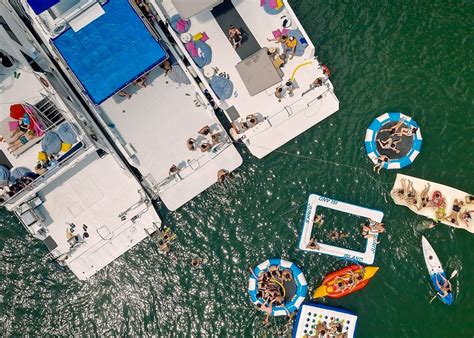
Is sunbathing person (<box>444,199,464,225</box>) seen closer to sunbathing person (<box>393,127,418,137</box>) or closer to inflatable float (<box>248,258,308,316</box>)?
sunbathing person (<box>393,127,418,137</box>)

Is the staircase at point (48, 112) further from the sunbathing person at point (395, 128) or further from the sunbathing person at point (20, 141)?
the sunbathing person at point (395, 128)

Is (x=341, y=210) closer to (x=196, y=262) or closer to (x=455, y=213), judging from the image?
(x=455, y=213)

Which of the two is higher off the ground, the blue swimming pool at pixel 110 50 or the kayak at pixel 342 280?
the blue swimming pool at pixel 110 50

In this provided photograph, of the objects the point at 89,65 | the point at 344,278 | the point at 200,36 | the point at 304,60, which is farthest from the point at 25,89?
the point at 344,278

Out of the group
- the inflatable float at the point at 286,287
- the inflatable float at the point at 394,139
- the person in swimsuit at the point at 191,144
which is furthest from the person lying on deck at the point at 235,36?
the inflatable float at the point at 286,287

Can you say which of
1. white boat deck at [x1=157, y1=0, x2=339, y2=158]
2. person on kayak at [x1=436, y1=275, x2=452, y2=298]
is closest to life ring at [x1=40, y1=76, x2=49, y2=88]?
white boat deck at [x1=157, y1=0, x2=339, y2=158]

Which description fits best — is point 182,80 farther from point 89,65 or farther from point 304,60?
point 304,60
